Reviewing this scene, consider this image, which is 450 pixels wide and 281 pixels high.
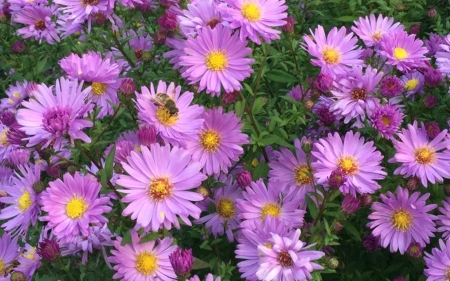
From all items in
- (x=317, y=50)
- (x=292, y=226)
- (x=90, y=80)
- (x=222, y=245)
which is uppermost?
(x=317, y=50)

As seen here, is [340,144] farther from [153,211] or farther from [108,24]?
[108,24]

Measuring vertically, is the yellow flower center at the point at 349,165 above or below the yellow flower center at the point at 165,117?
below

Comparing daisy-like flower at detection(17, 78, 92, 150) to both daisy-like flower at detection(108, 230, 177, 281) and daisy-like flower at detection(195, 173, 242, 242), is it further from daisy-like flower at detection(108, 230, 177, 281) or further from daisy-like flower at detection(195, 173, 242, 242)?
daisy-like flower at detection(195, 173, 242, 242)

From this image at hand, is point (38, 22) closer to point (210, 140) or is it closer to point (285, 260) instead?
point (210, 140)

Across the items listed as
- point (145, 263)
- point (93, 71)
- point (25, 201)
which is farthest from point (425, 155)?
point (25, 201)

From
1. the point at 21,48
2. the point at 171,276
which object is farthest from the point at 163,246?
the point at 21,48

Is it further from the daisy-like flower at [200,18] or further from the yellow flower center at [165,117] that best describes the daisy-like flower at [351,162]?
the daisy-like flower at [200,18]

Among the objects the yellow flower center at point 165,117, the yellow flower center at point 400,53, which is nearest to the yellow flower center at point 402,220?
the yellow flower center at point 400,53
